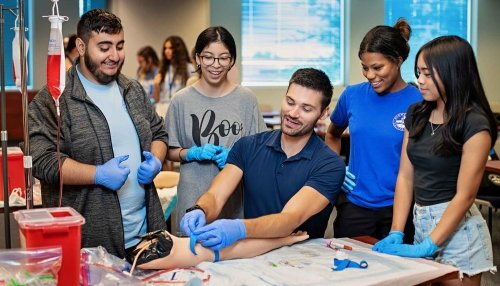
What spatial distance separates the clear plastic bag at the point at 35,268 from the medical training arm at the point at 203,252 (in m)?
0.39

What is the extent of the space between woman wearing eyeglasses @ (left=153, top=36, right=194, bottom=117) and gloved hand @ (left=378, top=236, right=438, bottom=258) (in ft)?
15.1

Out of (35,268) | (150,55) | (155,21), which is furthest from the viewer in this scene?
(155,21)

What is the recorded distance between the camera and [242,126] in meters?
2.41

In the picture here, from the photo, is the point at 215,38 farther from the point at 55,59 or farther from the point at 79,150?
the point at 55,59

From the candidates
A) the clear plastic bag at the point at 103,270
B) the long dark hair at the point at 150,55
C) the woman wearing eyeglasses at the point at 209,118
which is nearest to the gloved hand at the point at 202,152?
the woman wearing eyeglasses at the point at 209,118

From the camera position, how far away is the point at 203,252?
70.3 inches

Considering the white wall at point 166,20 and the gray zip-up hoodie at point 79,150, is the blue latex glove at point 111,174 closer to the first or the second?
the gray zip-up hoodie at point 79,150

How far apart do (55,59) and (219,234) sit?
64 cm

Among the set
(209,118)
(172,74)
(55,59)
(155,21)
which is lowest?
(209,118)

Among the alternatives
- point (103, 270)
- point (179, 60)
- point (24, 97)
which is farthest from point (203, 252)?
point (179, 60)

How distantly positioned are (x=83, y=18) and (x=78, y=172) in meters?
0.53

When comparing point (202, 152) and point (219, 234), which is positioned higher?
point (202, 152)

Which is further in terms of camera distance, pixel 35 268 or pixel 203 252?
pixel 203 252

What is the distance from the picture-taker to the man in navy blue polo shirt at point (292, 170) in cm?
201
